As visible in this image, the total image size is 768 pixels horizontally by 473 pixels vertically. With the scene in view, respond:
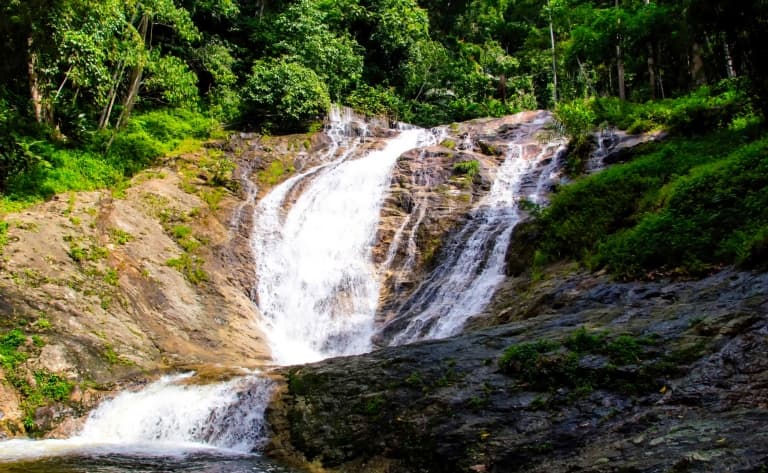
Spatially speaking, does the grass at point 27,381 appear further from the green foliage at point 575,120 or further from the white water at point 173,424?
the green foliage at point 575,120

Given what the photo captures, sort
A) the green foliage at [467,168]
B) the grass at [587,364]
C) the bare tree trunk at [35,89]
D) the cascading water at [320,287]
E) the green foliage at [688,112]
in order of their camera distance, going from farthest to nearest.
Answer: the green foliage at [467,168] < the bare tree trunk at [35,89] < the green foliage at [688,112] < the cascading water at [320,287] < the grass at [587,364]

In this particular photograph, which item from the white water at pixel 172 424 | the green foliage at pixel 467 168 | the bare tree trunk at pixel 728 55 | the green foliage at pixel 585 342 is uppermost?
the bare tree trunk at pixel 728 55

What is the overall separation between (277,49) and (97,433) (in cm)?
2307

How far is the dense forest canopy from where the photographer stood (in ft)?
51.4

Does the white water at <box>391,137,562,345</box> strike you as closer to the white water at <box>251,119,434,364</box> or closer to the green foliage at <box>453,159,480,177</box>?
→ the green foliage at <box>453,159,480,177</box>

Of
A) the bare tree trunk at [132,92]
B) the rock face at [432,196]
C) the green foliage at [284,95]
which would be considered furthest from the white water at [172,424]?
the green foliage at [284,95]

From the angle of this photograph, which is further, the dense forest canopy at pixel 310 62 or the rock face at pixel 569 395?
the dense forest canopy at pixel 310 62

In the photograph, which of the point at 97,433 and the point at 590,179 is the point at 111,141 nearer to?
the point at 97,433

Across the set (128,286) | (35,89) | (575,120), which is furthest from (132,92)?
(575,120)

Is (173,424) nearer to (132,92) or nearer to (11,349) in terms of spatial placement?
(11,349)

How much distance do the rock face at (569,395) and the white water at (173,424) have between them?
65cm

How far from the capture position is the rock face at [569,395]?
4.67 m

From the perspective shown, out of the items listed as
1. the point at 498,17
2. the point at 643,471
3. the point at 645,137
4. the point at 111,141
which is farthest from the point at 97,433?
the point at 498,17

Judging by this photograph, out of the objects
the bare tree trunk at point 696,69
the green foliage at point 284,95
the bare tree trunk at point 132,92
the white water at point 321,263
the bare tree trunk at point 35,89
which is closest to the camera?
the white water at point 321,263
